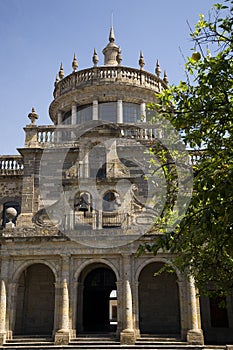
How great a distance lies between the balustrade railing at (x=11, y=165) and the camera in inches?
957

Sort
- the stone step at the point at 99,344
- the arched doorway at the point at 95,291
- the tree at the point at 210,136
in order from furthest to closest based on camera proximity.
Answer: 1. the arched doorway at the point at 95,291
2. the stone step at the point at 99,344
3. the tree at the point at 210,136

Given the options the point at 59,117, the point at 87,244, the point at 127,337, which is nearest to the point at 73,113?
the point at 59,117

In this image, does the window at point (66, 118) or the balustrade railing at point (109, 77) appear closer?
the balustrade railing at point (109, 77)

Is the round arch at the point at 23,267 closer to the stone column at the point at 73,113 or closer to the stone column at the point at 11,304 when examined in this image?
the stone column at the point at 11,304

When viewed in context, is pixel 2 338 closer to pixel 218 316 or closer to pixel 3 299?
pixel 3 299

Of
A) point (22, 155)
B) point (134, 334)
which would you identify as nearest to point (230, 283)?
point (134, 334)

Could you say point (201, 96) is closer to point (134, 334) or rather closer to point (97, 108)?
point (134, 334)

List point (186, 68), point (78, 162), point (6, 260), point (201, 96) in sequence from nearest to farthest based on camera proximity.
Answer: point (201, 96) < point (186, 68) < point (6, 260) < point (78, 162)

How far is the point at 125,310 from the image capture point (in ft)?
60.9

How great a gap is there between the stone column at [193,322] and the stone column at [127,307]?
2.63 meters

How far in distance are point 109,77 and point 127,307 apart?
52.9 ft

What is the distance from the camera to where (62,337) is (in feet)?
59.8

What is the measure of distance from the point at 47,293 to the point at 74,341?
13.2 ft

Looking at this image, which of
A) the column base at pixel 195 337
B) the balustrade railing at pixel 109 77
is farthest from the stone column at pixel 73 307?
the balustrade railing at pixel 109 77
